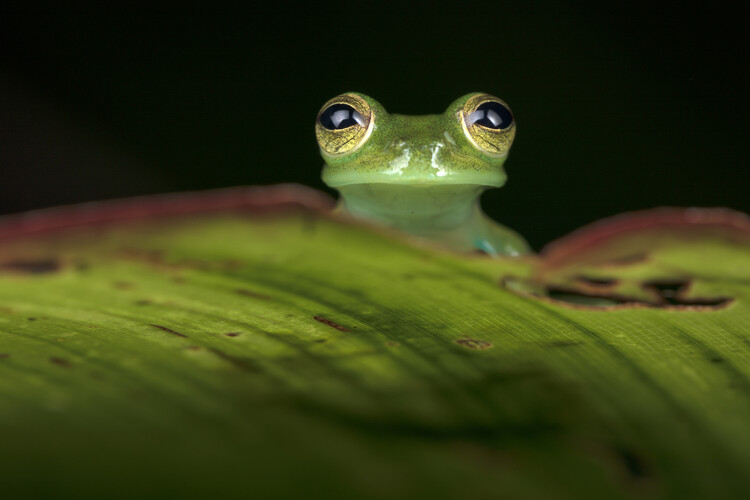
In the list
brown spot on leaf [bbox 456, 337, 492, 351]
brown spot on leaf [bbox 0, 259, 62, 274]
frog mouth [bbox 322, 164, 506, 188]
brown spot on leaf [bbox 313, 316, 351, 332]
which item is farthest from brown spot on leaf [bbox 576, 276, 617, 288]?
frog mouth [bbox 322, 164, 506, 188]

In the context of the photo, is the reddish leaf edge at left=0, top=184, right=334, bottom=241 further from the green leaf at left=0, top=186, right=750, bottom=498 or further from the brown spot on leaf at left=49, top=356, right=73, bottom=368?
the brown spot on leaf at left=49, top=356, right=73, bottom=368

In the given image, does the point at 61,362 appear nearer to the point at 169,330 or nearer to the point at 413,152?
the point at 169,330

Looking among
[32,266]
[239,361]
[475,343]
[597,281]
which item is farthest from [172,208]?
[597,281]

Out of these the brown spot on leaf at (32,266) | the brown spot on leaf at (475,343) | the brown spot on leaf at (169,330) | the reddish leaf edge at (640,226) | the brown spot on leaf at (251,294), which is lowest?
the brown spot on leaf at (32,266)

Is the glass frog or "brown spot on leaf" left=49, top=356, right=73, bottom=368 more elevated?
the glass frog

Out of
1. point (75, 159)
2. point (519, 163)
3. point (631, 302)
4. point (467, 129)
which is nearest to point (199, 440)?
point (631, 302)

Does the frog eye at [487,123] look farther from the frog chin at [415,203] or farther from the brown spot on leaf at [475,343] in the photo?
the brown spot on leaf at [475,343]

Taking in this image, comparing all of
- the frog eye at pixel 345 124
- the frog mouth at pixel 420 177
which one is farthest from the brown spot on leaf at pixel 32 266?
the frog eye at pixel 345 124
